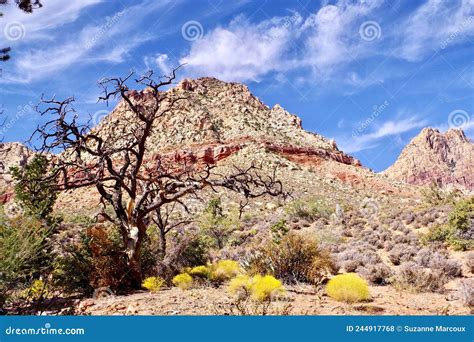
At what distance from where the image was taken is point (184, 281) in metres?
11.7

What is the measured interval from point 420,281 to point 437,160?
528 feet

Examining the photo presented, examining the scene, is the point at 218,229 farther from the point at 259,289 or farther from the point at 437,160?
the point at 437,160

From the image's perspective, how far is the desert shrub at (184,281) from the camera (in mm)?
11570

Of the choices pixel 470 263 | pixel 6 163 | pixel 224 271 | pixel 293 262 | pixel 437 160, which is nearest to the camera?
pixel 293 262

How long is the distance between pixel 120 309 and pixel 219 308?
2.02 metres

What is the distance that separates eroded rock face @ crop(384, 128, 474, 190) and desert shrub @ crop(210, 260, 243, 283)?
14013 centimetres

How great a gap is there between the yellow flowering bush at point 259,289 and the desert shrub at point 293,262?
1985mm

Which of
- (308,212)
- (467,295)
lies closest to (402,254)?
(467,295)

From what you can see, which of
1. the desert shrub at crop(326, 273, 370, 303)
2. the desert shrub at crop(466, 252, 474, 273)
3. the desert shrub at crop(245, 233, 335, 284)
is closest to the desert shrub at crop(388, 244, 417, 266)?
the desert shrub at crop(466, 252, 474, 273)

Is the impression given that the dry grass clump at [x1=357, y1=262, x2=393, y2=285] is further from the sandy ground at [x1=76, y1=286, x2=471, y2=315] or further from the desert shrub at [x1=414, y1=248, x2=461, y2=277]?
the desert shrub at [x1=414, y1=248, x2=461, y2=277]

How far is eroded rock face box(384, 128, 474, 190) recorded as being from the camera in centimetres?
14900

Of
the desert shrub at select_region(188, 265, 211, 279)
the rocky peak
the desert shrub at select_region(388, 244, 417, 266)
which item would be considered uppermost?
the rocky peak
